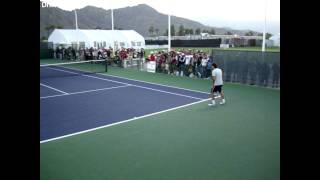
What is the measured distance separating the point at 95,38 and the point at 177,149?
42634mm

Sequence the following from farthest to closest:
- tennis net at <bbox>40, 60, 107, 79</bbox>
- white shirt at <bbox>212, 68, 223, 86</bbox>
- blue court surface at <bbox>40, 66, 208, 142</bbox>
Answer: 1. tennis net at <bbox>40, 60, 107, 79</bbox>
2. white shirt at <bbox>212, 68, 223, 86</bbox>
3. blue court surface at <bbox>40, 66, 208, 142</bbox>

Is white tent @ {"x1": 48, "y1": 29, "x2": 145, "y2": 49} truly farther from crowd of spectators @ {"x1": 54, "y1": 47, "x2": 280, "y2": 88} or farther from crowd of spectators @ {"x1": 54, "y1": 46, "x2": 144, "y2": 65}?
crowd of spectators @ {"x1": 54, "y1": 47, "x2": 280, "y2": 88}

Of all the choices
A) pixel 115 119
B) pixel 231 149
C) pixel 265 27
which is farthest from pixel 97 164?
pixel 265 27

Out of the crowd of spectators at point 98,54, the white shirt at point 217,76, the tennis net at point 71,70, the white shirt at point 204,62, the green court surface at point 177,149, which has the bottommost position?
the green court surface at point 177,149

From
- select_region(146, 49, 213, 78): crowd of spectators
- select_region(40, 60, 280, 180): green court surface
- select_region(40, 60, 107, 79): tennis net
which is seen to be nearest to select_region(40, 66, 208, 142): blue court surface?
select_region(40, 60, 280, 180): green court surface

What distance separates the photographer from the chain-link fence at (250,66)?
18844mm

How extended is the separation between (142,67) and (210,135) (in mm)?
20261

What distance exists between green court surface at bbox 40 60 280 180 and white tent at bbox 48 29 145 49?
37964mm

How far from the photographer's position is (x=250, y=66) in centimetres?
2019

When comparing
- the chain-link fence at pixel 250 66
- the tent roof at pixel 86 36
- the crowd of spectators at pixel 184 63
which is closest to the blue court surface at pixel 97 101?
the crowd of spectators at pixel 184 63

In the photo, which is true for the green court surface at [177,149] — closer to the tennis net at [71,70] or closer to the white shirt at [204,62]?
the white shirt at [204,62]

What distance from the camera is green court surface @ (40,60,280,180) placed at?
7.17 meters

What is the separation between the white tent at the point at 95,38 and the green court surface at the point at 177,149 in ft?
125
